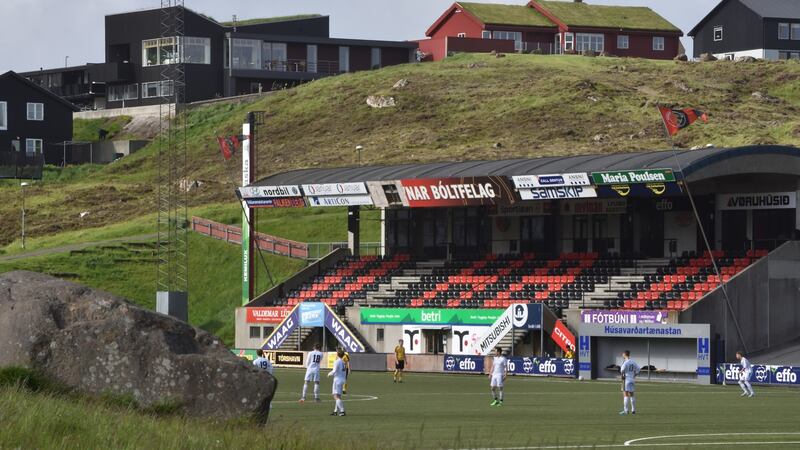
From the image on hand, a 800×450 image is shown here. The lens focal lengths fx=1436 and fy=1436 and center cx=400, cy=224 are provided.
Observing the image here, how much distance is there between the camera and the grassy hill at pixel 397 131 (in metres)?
90.3

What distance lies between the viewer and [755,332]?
5759 centimetres

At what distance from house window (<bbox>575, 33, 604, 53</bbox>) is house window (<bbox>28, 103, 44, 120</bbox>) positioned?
49.2m

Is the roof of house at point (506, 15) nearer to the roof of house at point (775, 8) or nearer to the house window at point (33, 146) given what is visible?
the roof of house at point (775, 8)

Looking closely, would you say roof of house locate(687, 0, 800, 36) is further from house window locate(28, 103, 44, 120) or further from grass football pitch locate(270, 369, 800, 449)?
grass football pitch locate(270, 369, 800, 449)

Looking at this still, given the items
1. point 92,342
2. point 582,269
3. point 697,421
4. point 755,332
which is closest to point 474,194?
point 582,269

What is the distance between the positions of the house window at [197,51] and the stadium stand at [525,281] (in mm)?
55565

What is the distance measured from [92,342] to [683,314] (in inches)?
1419

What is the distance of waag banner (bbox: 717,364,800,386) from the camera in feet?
163

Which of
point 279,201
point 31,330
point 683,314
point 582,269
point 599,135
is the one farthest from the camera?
point 599,135

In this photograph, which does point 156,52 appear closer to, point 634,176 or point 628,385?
point 634,176

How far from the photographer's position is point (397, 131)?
110m

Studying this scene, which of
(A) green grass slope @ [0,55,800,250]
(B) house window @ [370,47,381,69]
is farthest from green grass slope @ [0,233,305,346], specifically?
(B) house window @ [370,47,381,69]

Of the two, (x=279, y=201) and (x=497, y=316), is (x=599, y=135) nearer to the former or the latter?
(x=279, y=201)

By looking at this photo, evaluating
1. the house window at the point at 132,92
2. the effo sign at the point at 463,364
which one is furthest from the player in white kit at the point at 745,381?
the house window at the point at 132,92
